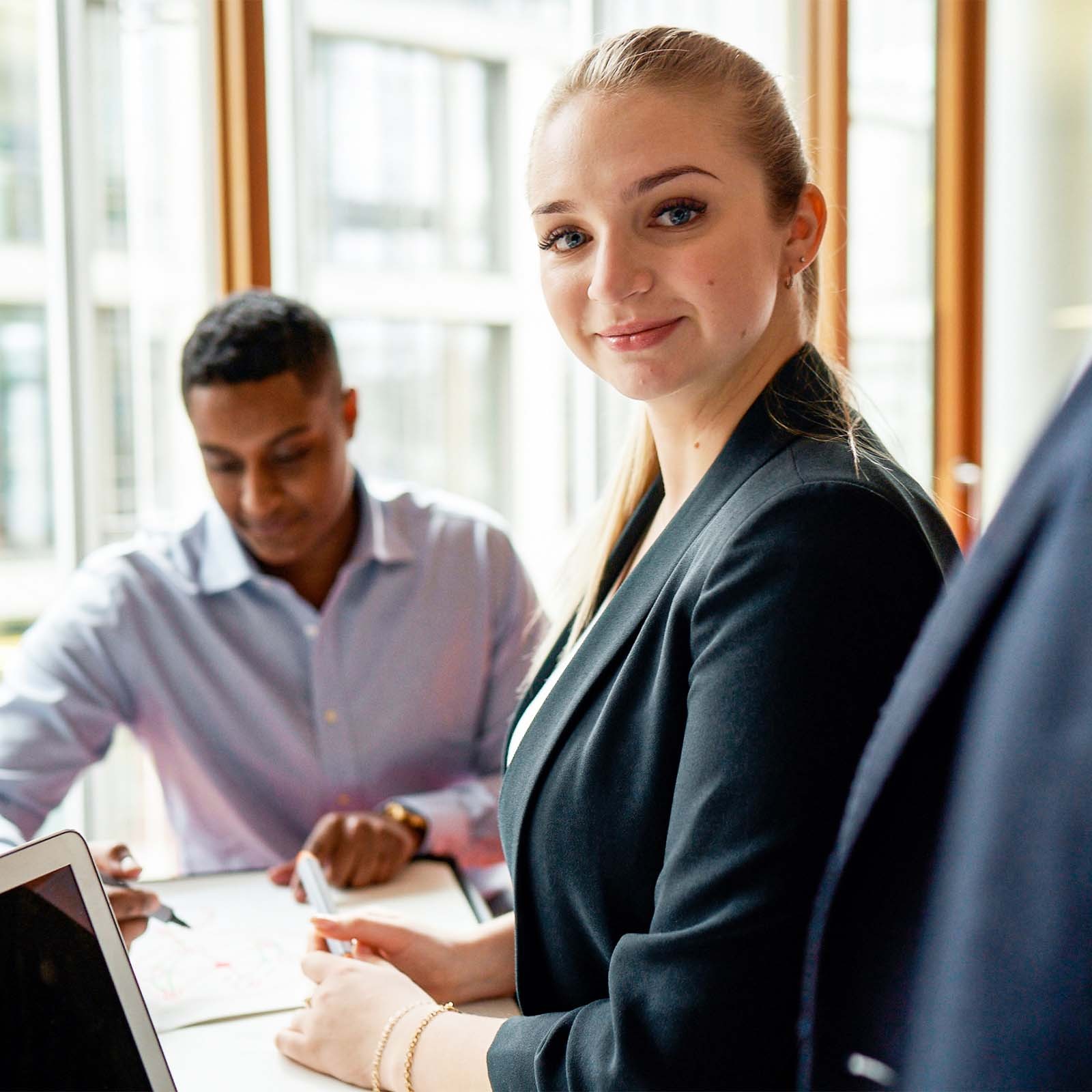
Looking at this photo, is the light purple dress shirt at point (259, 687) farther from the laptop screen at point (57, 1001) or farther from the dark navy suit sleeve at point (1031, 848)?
the dark navy suit sleeve at point (1031, 848)

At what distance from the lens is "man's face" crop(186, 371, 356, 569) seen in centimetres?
158

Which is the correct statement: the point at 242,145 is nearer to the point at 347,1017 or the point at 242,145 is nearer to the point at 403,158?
the point at 403,158

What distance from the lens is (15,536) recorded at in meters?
2.20

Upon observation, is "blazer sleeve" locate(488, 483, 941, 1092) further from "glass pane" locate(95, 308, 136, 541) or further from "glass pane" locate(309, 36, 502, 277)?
"glass pane" locate(309, 36, 502, 277)

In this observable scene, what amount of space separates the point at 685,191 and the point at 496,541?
108 cm

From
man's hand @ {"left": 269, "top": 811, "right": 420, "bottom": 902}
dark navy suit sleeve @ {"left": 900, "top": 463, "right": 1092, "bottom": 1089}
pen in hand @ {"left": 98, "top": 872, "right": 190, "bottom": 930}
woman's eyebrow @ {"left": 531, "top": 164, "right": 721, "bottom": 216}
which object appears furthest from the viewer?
man's hand @ {"left": 269, "top": 811, "right": 420, "bottom": 902}

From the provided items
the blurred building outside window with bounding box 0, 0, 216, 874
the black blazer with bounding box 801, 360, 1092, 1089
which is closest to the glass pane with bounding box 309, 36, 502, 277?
the blurred building outside window with bounding box 0, 0, 216, 874

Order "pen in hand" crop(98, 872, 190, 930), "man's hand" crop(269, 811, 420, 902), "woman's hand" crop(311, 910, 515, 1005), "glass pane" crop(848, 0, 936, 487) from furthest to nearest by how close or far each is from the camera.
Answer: "glass pane" crop(848, 0, 936, 487) → "man's hand" crop(269, 811, 420, 902) → "pen in hand" crop(98, 872, 190, 930) → "woman's hand" crop(311, 910, 515, 1005)

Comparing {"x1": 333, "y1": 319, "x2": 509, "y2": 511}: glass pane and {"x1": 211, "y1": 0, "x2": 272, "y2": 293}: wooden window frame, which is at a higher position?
{"x1": 211, "y1": 0, "x2": 272, "y2": 293}: wooden window frame

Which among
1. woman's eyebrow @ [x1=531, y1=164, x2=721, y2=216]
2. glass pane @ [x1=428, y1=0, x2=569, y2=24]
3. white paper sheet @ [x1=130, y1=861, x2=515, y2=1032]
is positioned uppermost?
glass pane @ [x1=428, y1=0, x2=569, y2=24]

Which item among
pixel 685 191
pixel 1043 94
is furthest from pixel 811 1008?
pixel 1043 94

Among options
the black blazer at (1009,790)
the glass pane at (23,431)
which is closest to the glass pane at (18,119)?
the glass pane at (23,431)

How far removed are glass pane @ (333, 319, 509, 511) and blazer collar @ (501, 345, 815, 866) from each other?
5.69ft

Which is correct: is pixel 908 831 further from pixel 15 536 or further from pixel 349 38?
pixel 349 38
